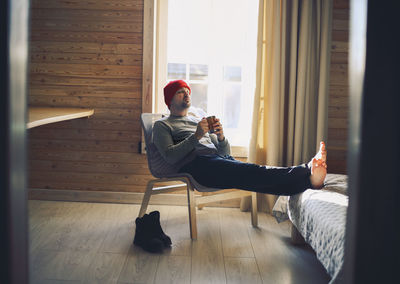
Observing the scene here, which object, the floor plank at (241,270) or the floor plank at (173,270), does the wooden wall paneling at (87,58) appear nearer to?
the floor plank at (173,270)

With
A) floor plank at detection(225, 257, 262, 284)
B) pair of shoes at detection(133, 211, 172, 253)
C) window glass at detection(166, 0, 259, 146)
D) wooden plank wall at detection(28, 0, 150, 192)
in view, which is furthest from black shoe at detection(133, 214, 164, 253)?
window glass at detection(166, 0, 259, 146)

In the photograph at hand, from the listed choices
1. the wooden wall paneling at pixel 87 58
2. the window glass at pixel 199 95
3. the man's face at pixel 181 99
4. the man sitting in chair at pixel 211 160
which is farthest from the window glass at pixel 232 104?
the wooden wall paneling at pixel 87 58

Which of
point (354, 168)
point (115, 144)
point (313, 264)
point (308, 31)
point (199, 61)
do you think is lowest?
point (313, 264)

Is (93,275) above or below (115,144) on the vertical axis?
below

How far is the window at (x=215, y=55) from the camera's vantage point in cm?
335

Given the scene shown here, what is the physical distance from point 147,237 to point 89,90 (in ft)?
4.85

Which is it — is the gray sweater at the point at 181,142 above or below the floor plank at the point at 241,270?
above

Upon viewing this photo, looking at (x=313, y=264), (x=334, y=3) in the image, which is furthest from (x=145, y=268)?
(x=334, y=3)

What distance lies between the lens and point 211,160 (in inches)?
107

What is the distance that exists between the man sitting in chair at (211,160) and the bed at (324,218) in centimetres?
12

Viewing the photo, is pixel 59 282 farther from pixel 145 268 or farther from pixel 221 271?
pixel 221 271

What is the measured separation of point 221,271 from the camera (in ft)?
7.13

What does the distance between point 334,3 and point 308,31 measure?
0.34m

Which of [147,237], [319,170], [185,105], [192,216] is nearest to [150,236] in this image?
[147,237]
